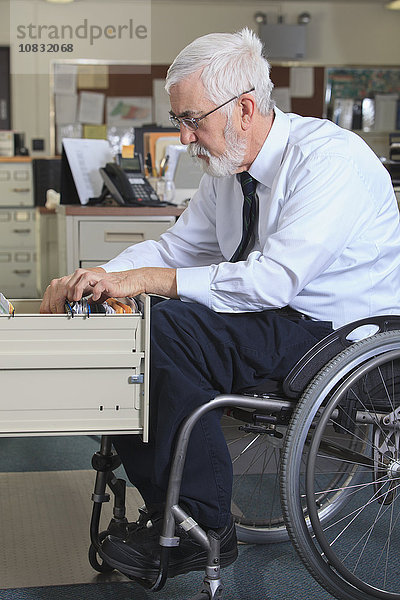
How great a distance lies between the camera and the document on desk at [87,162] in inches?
127

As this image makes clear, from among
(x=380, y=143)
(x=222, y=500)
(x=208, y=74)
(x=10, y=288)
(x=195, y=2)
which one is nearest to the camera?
(x=222, y=500)

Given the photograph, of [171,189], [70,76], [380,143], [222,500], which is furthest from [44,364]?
[70,76]

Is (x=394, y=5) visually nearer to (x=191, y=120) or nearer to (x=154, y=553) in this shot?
(x=191, y=120)

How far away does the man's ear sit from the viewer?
4.86 ft

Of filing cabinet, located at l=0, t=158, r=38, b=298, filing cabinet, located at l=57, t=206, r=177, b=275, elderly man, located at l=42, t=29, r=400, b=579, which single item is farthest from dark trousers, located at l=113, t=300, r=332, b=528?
filing cabinet, located at l=0, t=158, r=38, b=298

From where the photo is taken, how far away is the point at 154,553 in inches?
51.8

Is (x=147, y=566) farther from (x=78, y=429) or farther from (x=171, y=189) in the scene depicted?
(x=171, y=189)

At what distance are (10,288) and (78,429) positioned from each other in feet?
16.0

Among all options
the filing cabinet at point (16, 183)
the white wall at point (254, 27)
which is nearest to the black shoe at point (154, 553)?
the filing cabinet at point (16, 183)

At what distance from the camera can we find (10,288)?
5.89 meters

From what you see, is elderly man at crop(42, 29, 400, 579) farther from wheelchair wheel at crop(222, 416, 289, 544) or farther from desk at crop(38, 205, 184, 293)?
desk at crop(38, 205, 184, 293)

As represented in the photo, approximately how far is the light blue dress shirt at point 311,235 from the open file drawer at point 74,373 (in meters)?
0.21

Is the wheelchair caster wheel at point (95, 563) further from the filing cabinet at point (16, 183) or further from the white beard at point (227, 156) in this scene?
the filing cabinet at point (16, 183)

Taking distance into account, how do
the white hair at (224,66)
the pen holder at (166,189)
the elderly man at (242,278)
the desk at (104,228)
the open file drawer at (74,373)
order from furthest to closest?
the pen holder at (166,189) → the desk at (104,228) → the white hair at (224,66) → the elderly man at (242,278) → the open file drawer at (74,373)
